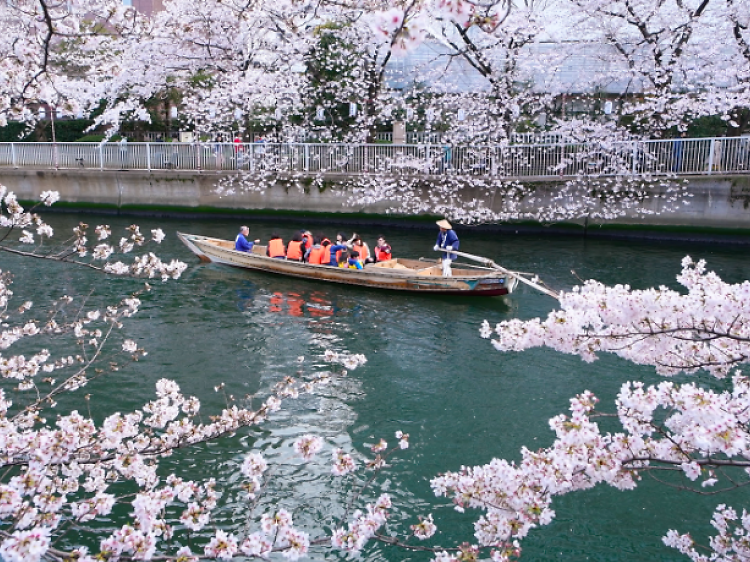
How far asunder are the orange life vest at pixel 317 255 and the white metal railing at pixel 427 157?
692 cm

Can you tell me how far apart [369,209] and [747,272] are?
11697 mm

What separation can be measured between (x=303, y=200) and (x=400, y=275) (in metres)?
10.1

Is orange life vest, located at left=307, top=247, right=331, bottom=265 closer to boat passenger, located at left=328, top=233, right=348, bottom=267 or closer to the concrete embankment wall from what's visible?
boat passenger, located at left=328, top=233, right=348, bottom=267

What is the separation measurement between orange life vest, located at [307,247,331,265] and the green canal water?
60 centimetres

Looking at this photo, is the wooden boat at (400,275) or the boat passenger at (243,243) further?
the boat passenger at (243,243)

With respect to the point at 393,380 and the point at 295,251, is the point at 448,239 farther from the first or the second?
the point at 393,380

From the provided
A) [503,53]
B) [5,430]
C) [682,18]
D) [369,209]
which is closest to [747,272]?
[682,18]

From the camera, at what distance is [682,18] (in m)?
19.3

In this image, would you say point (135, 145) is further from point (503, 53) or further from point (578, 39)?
point (578, 39)

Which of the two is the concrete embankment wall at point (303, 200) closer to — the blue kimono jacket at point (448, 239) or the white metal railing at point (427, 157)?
the white metal railing at point (427, 157)

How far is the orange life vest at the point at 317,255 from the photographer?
16062 mm

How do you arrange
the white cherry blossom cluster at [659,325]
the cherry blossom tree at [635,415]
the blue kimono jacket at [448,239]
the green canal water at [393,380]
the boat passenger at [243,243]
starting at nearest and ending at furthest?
the cherry blossom tree at [635,415] → the white cherry blossom cluster at [659,325] → the green canal water at [393,380] → the blue kimono jacket at [448,239] → the boat passenger at [243,243]

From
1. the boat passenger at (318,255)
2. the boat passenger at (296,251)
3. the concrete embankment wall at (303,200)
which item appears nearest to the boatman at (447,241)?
the boat passenger at (318,255)

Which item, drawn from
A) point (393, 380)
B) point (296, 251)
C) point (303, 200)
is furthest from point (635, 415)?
point (303, 200)
